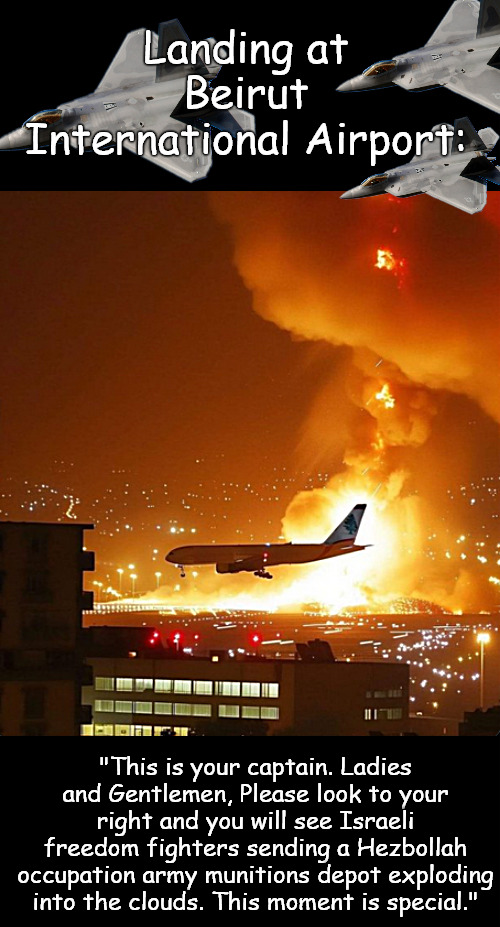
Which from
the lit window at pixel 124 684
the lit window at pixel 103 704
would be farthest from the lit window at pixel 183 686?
the lit window at pixel 103 704

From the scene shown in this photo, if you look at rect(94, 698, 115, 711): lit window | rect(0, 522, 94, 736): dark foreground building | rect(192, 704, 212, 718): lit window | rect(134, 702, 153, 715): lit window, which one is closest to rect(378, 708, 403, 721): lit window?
rect(192, 704, 212, 718): lit window

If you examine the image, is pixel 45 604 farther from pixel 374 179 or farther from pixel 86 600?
pixel 374 179

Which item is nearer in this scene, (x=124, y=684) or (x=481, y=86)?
(x=481, y=86)

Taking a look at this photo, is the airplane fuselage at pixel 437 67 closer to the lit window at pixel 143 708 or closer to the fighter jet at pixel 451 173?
the fighter jet at pixel 451 173

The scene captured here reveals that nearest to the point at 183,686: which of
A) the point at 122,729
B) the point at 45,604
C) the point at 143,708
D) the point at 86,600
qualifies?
the point at 143,708

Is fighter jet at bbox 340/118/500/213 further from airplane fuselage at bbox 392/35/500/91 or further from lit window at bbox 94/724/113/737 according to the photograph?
lit window at bbox 94/724/113/737
